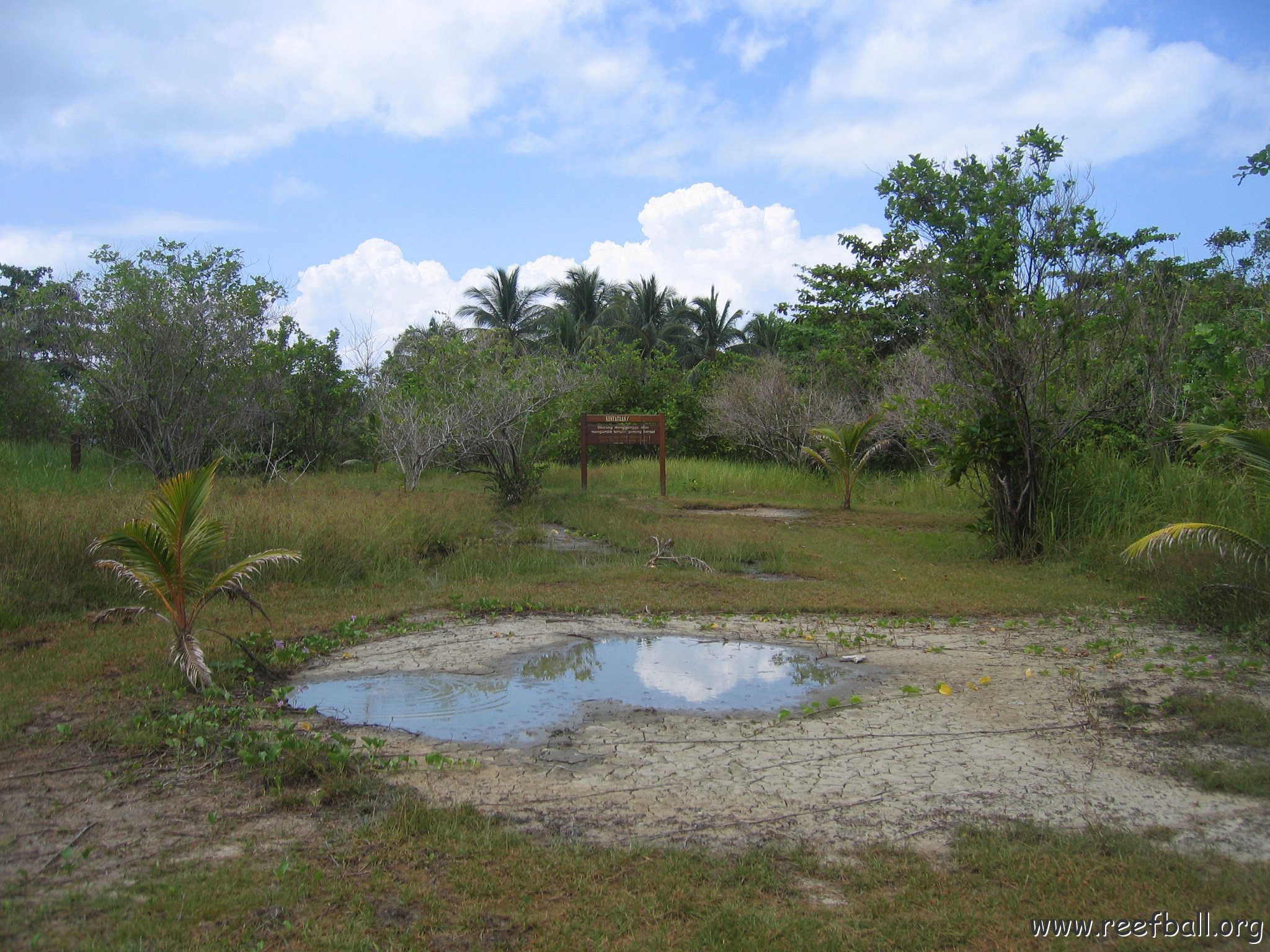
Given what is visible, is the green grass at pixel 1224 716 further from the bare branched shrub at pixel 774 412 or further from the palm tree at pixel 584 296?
the palm tree at pixel 584 296

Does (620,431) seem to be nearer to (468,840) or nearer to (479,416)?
(479,416)

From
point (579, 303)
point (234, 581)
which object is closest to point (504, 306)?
point (579, 303)

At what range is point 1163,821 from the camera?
13.3 feet

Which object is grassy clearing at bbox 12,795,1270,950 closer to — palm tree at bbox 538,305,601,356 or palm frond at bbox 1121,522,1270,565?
palm frond at bbox 1121,522,1270,565

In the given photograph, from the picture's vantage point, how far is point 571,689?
6.38m

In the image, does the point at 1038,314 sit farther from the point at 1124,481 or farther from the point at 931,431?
the point at 931,431

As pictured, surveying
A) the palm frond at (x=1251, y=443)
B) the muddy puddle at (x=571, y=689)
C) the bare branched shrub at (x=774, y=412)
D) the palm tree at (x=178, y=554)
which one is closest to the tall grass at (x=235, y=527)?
the palm tree at (x=178, y=554)

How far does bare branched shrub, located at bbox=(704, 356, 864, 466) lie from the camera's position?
2492cm

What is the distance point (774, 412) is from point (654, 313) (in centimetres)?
1853

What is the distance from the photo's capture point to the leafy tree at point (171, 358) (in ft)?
47.6

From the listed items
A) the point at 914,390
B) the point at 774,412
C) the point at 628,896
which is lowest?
the point at 628,896

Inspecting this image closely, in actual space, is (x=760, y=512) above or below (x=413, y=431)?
below

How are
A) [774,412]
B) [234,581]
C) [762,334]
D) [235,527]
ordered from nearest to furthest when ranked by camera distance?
[234,581]
[235,527]
[774,412]
[762,334]

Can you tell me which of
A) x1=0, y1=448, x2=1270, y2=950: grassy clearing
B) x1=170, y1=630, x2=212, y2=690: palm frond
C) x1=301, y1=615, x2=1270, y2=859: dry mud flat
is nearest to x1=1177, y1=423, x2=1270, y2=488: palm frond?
x1=301, y1=615, x2=1270, y2=859: dry mud flat
